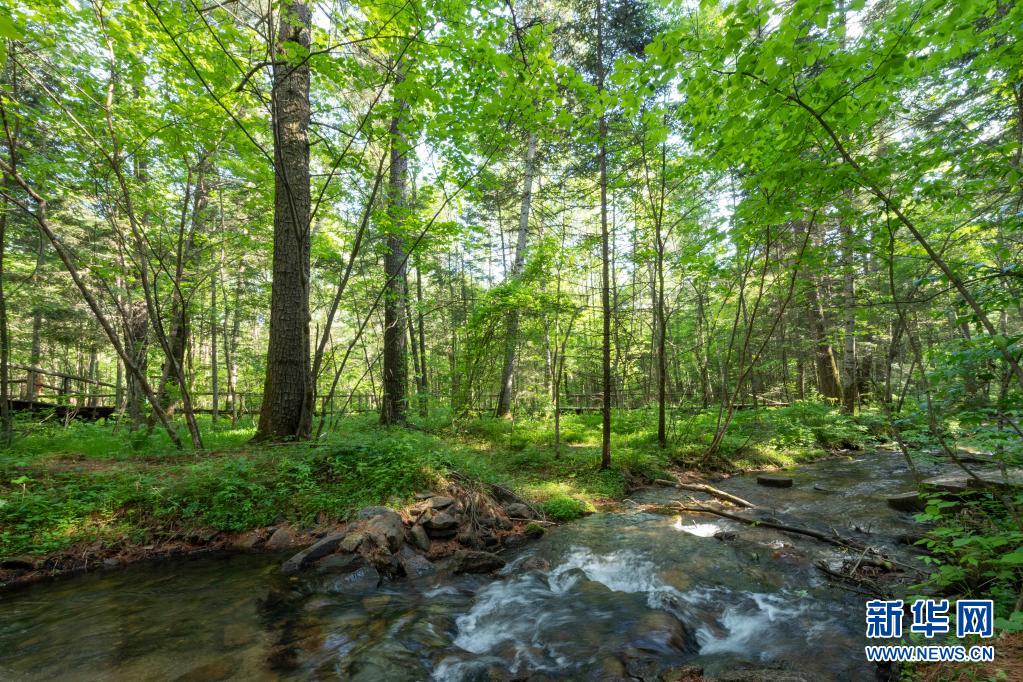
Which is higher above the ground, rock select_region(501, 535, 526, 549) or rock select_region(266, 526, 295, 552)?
rock select_region(266, 526, 295, 552)

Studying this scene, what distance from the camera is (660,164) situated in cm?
872

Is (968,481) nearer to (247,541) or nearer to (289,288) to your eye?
(247,541)

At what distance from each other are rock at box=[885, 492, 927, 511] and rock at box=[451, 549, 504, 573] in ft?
20.9

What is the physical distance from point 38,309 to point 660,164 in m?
21.7

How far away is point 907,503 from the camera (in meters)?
6.38

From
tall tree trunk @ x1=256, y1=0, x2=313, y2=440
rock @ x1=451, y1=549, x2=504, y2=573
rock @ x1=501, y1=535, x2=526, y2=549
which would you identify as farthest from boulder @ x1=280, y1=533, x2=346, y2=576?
tall tree trunk @ x1=256, y1=0, x2=313, y2=440

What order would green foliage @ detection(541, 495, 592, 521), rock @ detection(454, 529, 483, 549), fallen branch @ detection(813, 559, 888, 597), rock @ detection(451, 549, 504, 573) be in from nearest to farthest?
fallen branch @ detection(813, 559, 888, 597) < rock @ detection(451, 549, 504, 573) < rock @ detection(454, 529, 483, 549) < green foliage @ detection(541, 495, 592, 521)

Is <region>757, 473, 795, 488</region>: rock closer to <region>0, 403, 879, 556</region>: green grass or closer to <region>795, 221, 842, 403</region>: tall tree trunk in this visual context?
<region>0, 403, 879, 556</region>: green grass

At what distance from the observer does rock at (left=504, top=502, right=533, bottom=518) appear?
6.48 meters

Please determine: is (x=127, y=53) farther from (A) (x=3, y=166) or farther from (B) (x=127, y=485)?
(B) (x=127, y=485)

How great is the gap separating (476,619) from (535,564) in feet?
4.01

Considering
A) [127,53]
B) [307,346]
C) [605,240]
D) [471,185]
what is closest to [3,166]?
[127,53]

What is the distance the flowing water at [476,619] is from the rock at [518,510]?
2.78ft

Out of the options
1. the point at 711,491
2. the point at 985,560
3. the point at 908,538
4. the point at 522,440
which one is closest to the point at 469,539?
the point at 711,491
